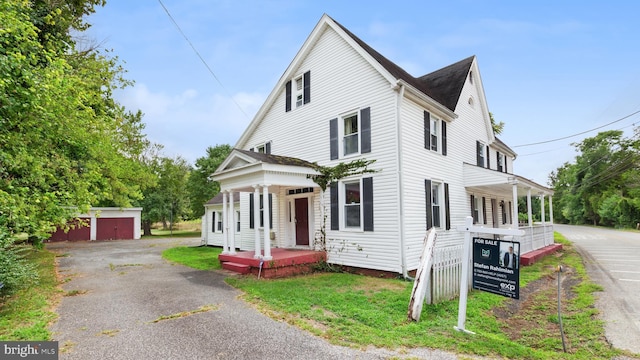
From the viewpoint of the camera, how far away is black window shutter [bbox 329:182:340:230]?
10.5 meters

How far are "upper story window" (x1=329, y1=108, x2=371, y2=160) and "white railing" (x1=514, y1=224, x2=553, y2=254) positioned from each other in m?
7.38

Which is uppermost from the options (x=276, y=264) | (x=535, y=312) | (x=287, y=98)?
(x=287, y=98)

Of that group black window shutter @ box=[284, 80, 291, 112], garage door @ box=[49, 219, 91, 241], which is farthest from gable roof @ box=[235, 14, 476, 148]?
garage door @ box=[49, 219, 91, 241]

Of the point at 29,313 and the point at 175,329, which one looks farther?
the point at 29,313

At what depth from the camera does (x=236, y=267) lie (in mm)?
9930

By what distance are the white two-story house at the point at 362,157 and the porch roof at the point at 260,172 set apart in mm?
35

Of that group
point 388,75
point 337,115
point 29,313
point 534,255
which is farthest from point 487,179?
point 29,313

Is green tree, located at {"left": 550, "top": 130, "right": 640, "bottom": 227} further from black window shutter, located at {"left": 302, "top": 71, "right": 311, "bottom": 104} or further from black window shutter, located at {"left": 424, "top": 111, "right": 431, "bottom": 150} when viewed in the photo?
black window shutter, located at {"left": 302, "top": 71, "right": 311, "bottom": 104}

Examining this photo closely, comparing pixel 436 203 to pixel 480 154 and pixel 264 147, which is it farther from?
pixel 264 147

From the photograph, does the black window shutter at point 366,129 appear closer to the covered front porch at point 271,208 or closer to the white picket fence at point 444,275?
the covered front porch at point 271,208

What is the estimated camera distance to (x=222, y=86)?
40.3ft

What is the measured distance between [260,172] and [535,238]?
40.4 ft

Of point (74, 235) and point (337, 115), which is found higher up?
point (337, 115)

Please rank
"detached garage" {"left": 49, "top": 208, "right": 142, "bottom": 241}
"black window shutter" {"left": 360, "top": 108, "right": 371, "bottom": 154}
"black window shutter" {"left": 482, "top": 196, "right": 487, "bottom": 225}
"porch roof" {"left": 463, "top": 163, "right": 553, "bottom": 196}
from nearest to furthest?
"black window shutter" {"left": 360, "top": 108, "right": 371, "bottom": 154}, "porch roof" {"left": 463, "top": 163, "right": 553, "bottom": 196}, "black window shutter" {"left": 482, "top": 196, "right": 487, "bottom": 225}, "detached garage" {"left": 49, "top": 208, "right": 142, "bottom": 241}
